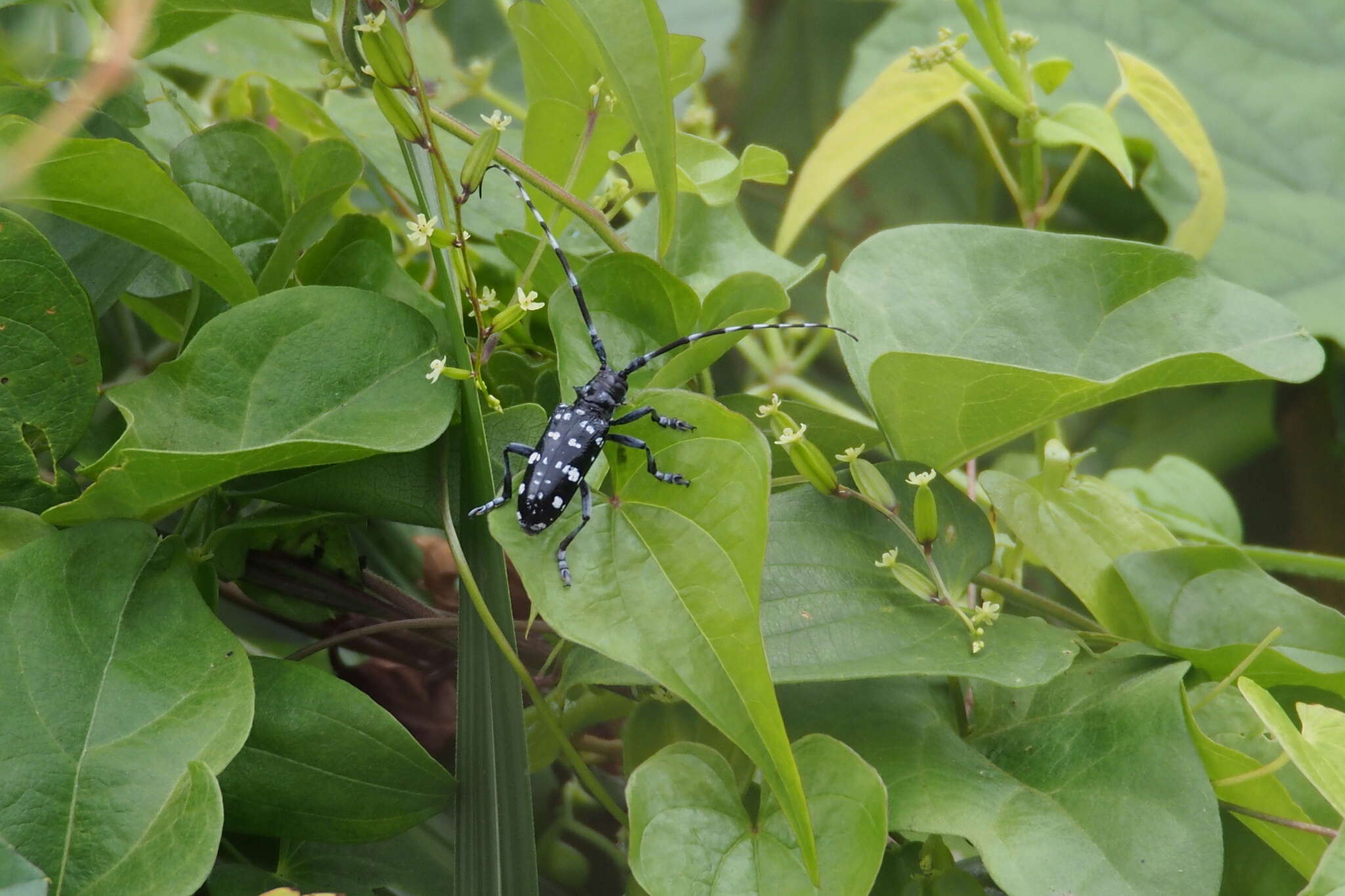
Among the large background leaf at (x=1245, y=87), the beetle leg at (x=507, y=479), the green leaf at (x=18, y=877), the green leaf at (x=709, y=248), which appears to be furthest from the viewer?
the large background leaf at (x=1245, y=87)

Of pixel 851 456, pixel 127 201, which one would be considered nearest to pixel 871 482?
pixel 851 456

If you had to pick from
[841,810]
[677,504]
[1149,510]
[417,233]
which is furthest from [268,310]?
[1149,510]

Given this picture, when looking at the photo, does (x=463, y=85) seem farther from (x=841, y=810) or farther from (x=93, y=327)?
(x=841, y=810)

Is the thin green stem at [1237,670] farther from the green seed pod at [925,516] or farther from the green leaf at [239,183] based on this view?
the green leaf at [239,183]

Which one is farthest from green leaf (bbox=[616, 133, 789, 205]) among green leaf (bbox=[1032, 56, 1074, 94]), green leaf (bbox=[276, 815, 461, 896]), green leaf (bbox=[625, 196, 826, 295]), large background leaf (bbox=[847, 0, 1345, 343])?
large background leaf (bbox=[847, 0, 1345, 343])

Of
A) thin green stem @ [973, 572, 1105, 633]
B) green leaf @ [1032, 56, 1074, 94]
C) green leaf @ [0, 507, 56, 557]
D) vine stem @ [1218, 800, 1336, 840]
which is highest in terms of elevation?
green leaf @ [1032, 56, 1074, 94]

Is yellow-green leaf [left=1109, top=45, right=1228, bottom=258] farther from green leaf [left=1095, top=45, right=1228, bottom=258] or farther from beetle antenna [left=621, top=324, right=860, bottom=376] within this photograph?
beetle antenna [left=621, top=324, right=860, bottom=376]

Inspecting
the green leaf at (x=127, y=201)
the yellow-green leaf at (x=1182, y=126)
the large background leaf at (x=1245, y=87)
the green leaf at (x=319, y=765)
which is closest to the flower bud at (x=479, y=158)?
the green leaf at (x=127, y=201)
